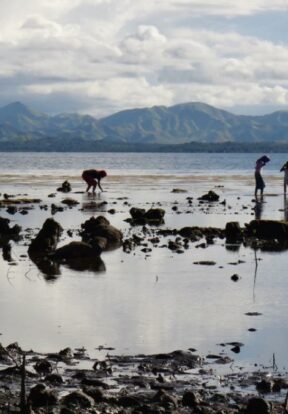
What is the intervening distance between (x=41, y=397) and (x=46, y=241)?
17783 mm

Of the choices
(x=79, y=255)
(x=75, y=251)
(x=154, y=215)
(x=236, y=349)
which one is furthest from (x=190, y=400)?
(x=154, y=215)

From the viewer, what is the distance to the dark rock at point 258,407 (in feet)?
40.7

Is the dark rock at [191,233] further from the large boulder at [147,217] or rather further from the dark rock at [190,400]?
the dark rock at [190,400]

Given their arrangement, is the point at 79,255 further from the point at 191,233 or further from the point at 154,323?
the point at 154,323

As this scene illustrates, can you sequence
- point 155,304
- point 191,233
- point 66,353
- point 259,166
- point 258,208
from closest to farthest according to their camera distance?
1. point 66,353
2. point 155,304
3. point 191,233
4. point 258,208
5. point 259,166

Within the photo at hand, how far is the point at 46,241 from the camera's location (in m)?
30.5

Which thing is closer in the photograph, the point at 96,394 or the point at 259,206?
the point at 96,394

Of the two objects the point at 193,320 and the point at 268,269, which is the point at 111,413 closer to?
the point at 193,320

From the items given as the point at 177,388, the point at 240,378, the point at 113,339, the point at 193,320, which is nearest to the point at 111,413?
the point at 177,388

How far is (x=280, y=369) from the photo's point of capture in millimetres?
15133

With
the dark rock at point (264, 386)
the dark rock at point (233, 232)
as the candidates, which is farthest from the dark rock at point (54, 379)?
the dark rock at point (233, 232)

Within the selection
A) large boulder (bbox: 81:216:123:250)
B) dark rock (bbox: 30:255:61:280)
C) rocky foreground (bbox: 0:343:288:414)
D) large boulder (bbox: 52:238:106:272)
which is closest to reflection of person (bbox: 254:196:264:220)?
large boulder (bbox: 81:216:123:250)

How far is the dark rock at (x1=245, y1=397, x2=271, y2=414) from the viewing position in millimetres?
12414

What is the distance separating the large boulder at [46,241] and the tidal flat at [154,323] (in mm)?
444
